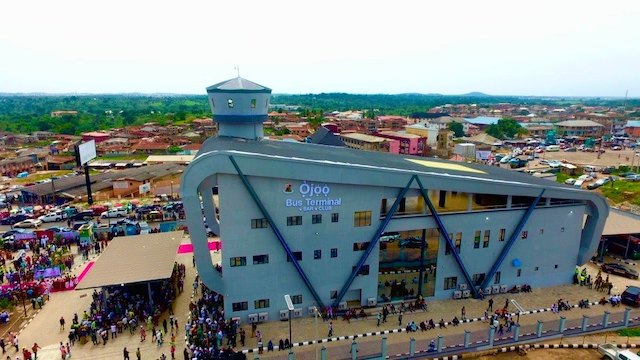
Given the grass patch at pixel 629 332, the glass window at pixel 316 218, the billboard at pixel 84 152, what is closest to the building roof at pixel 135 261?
A: the glass window at pixel 316 218

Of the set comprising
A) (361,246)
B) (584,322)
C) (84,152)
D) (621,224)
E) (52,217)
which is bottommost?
(584,322)

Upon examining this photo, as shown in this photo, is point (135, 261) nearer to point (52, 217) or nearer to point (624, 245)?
point (52, 217)

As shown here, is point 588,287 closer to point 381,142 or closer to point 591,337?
point 591,337

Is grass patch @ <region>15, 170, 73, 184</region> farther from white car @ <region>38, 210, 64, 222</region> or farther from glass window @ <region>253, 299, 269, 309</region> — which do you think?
glass window @ <region>253, 299, 269, 309</region>

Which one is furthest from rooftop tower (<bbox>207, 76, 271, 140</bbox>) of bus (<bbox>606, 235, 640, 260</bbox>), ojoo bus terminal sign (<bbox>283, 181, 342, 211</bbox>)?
bus (<bbox>606, 235, 640, 260</bbox>)

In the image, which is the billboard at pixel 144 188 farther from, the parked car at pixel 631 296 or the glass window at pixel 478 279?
the parked car at pixel 631 296

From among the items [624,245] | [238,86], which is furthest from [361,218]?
[624,245]
